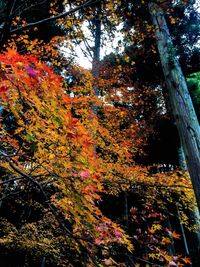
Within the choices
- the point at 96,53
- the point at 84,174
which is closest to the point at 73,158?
the point at 84,174

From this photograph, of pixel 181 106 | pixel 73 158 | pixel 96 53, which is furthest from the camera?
pixel 96 53

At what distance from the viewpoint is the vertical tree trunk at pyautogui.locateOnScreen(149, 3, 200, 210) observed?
3.19 metres

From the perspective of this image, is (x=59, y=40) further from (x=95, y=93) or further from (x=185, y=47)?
(x=185, y=47)

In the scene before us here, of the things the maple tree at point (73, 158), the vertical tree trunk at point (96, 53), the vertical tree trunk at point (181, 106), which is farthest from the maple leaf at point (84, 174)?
the vertical tree trunk at point (96, 53)

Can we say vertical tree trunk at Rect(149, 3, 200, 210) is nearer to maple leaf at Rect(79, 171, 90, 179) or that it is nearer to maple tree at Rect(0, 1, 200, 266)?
maple tree at Rect(0, 1, 200, 266)

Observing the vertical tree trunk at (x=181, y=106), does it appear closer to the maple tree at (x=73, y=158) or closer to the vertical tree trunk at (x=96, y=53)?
the maple tree at (x=73, y=158)

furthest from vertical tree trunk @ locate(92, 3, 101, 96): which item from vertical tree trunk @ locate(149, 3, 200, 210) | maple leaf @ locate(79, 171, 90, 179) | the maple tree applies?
maple leaf @ locate(79, 171, 90, 179)

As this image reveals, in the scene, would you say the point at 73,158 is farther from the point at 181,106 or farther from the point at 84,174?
the point at 181,106

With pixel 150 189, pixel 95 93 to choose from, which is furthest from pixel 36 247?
pixel 95 93

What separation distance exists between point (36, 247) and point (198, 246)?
5298 mm

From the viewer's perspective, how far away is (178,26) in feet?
31.3

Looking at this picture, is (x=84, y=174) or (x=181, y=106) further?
(x=181, y=106)

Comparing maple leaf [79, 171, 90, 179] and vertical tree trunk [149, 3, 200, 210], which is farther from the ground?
vertical tree trunk [149, 3, 200, 210]

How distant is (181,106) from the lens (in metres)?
3.61
